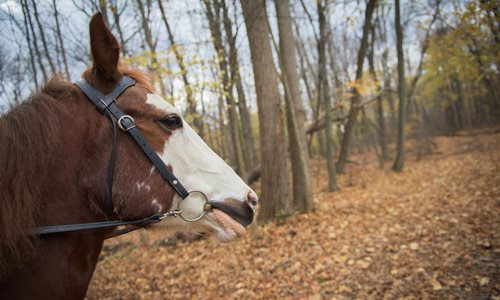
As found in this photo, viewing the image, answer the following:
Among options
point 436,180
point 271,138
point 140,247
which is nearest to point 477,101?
point 436,180

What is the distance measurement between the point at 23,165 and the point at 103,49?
30.6 inches

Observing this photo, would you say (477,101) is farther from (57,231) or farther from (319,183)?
(57,231)

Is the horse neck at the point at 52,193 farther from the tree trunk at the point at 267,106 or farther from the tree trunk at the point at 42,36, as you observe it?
the tree trunk at the point at 42,36

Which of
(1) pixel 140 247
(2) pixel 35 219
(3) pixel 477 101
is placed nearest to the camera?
(2) pixel 35 219

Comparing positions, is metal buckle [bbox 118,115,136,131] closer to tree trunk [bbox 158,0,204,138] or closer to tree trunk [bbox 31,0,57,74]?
tree trunk [bbox 158,0,204,138]

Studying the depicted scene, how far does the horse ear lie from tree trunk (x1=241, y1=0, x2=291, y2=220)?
489cm

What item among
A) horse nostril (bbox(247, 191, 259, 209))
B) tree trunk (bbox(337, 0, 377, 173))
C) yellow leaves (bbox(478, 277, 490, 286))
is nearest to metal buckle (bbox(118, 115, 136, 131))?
horse nostril (bbox(247, 191, 259, 209))

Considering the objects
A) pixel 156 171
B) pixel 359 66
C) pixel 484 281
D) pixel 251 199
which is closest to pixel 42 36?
pixel 156 171

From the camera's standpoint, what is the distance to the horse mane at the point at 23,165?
1.34 metres

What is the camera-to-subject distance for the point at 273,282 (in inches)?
173

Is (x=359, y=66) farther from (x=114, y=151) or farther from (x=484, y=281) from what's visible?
(x=114, y=151)

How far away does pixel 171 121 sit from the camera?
5.69ft

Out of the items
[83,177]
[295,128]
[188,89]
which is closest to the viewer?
[83,177]

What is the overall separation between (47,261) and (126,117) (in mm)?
901
